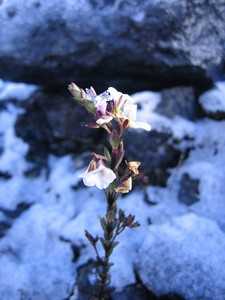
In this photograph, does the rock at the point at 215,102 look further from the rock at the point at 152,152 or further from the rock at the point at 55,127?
the rock at the point at 55,127

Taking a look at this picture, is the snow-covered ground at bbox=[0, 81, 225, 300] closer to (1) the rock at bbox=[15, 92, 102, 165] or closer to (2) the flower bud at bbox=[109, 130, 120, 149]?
(1) the rock at bbox=[15, 92, 102, 165]

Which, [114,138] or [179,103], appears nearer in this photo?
[114,138]

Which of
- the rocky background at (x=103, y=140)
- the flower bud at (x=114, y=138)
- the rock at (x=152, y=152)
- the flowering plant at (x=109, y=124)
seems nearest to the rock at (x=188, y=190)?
the rocky background at (x=103, y=140)

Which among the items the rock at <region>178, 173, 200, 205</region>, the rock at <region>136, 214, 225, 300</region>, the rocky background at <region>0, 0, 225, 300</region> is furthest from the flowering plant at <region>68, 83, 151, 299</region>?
the rock at <region>178, 173, 200, 205</region>

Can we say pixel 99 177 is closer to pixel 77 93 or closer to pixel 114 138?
pixel 114 138

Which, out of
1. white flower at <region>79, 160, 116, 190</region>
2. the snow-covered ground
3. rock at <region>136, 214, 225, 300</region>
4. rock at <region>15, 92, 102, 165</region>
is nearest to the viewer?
white flower at <region>79, 160, 116, 190</region>

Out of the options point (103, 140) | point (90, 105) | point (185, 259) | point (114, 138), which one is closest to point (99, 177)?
point (114, 138)
